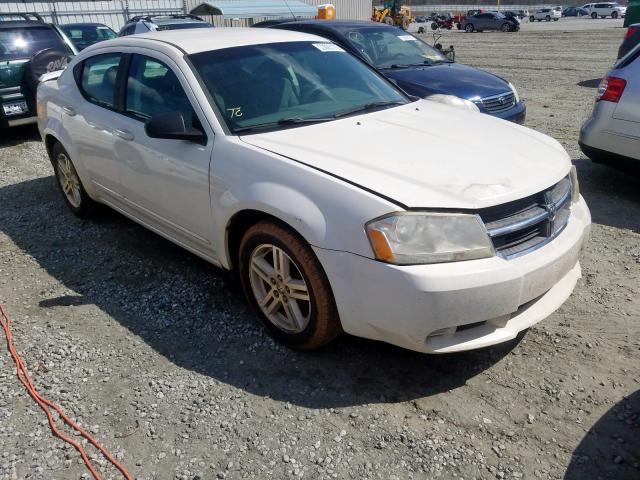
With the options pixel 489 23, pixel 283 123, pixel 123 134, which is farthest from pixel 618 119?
pixel 489 23

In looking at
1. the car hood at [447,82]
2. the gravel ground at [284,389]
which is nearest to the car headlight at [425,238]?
the gravel ground at [284,389]

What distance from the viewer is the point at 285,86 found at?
140 inches

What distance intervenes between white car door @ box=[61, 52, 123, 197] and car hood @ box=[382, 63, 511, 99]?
359cm

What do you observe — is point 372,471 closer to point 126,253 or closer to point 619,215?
point 126,253

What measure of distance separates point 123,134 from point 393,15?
39997 millimetres

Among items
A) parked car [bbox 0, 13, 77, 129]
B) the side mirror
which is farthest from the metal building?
the side mirror

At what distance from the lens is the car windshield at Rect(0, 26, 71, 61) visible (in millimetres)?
8227

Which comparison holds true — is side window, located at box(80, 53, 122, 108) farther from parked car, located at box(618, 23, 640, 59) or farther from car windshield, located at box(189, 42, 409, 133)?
parked car, located at box(618, 23, 640, 59)

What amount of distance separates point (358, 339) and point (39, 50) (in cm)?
783

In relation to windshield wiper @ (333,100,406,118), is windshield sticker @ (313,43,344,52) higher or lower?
higher

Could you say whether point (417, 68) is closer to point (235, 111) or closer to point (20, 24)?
point (235, 111)

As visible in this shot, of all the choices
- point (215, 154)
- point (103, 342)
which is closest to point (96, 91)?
point (215, 154)

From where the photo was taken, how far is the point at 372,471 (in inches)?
92.4

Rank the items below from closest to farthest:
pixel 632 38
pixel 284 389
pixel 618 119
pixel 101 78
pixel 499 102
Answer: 1. pixel 284 389
2. pixel 101 78
3. pixel 618 119
4. pixel 499 102
5. pixel 632 38
